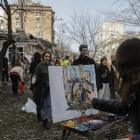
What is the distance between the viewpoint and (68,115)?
3.61m

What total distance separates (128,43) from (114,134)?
1471mm

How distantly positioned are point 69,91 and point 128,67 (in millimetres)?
2451

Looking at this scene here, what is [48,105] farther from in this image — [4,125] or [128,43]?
[128,43]

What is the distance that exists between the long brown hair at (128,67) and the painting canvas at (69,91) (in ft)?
7.49

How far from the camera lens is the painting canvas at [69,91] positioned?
143 inches

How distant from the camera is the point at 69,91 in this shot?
148 inches

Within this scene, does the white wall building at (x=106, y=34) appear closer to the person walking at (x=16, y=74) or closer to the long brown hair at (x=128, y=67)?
the person walking at (x=16, y=74)

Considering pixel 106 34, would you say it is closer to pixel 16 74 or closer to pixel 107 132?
pixel 16 74

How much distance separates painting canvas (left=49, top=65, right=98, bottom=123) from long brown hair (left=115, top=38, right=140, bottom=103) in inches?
89.8

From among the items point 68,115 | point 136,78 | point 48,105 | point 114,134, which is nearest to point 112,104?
point 136,78

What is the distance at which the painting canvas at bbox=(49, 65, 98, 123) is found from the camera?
3.62 meters

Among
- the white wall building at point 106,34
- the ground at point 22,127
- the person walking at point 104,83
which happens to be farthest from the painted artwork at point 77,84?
the white wall building at point 106,34

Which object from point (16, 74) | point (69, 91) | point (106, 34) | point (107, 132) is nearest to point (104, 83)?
point (69, 91)

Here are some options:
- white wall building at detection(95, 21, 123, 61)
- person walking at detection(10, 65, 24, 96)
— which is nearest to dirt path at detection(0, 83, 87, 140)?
person walking at detection(10, 65, 24, 96)
